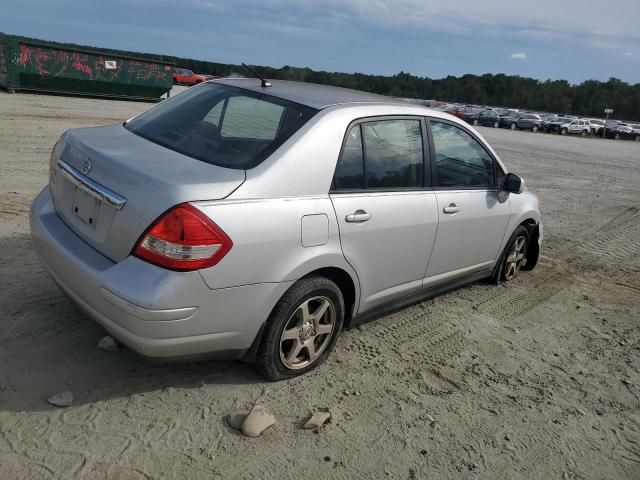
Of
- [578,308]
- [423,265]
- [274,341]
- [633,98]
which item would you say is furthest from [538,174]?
[633,98]

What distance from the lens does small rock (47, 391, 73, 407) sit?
118 inches

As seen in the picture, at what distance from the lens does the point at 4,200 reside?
6.57 m

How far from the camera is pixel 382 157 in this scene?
378cm

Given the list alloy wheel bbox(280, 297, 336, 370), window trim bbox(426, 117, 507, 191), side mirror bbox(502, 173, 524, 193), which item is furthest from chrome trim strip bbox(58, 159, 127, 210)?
side mirror bbox(502, 173, 524, 193)

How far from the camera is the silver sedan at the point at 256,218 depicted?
9.21ft

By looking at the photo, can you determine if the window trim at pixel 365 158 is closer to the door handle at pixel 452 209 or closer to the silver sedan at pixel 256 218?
the silver sedan at pixel 256 218

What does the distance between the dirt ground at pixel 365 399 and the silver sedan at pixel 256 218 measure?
32cm

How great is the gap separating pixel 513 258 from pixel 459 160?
1620 millimetres

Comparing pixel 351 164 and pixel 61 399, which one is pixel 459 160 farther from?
pixel 61 399

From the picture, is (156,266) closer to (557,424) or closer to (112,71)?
(557,424)

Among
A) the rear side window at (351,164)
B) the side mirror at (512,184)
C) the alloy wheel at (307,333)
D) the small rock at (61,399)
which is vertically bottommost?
the small rock at (61,399)

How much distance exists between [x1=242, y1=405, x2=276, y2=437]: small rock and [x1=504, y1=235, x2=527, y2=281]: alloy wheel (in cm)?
331

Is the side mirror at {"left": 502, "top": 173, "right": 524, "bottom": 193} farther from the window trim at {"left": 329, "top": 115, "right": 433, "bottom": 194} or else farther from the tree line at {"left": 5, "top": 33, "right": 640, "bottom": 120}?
the tree line at {"left": 5, "top": 33, "right": 640, "bottom": 120}

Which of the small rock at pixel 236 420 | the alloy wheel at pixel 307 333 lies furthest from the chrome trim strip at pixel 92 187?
the small rock at pixel 236 420
